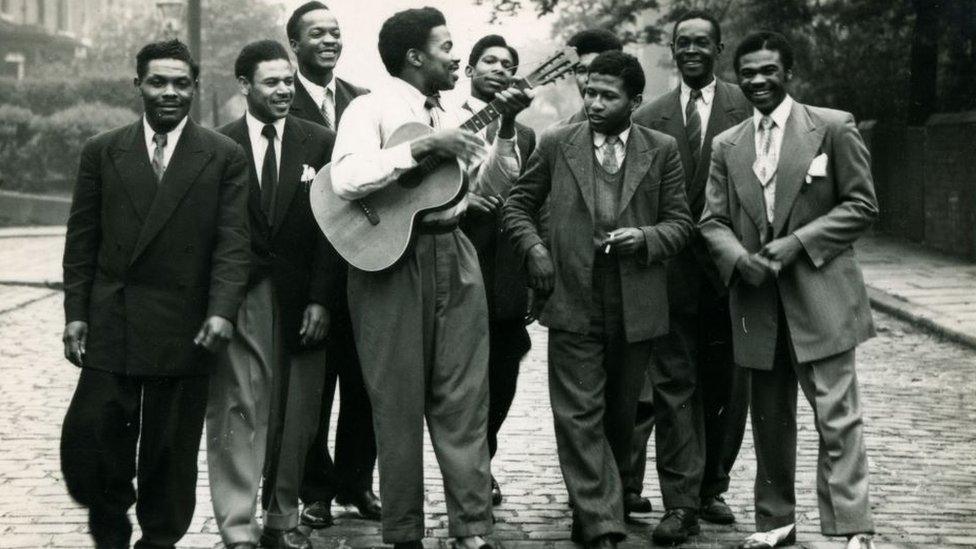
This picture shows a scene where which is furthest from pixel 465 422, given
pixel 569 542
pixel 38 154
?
pixel 38 154

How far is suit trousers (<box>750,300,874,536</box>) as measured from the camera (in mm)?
5746

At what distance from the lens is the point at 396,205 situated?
18.2ft

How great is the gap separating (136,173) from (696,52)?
9.03 feet

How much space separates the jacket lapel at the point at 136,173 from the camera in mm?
5323

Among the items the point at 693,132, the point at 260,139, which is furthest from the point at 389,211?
the point at 693,132

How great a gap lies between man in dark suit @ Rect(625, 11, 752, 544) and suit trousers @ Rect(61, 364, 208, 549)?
213cm

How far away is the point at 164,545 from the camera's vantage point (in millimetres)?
5355

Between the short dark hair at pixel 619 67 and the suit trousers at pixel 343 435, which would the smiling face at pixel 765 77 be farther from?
the suit trousers at pixel 343 435

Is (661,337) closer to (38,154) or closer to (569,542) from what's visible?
(569,542)

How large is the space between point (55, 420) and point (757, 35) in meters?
5.17

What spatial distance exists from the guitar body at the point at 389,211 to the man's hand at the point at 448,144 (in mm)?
149

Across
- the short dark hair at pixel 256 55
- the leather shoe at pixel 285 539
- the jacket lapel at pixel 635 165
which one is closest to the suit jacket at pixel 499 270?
the jacket lapel at pixel 635 165

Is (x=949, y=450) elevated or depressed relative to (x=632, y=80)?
depressed

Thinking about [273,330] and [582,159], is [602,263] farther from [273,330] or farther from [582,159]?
[273,330]
